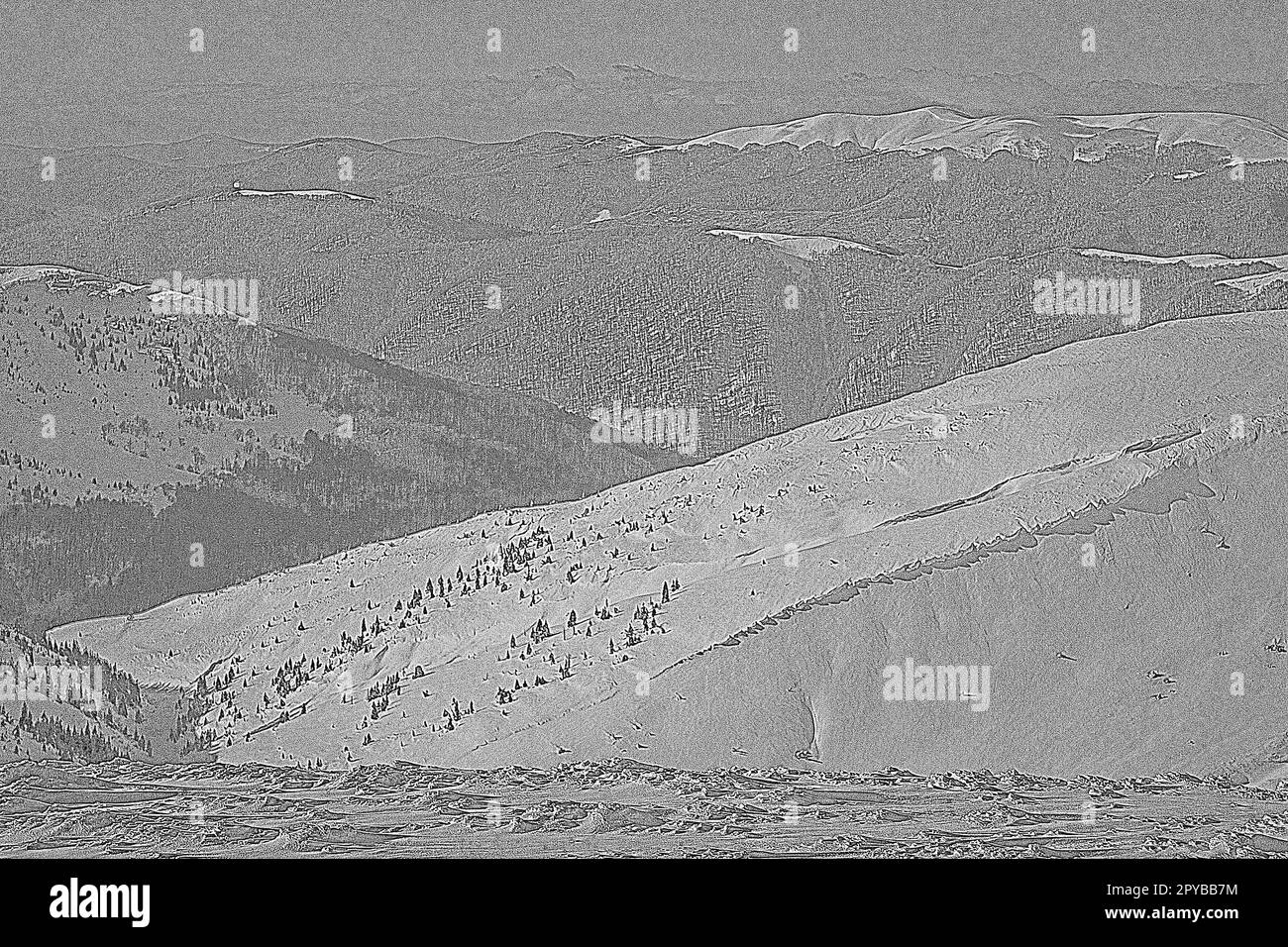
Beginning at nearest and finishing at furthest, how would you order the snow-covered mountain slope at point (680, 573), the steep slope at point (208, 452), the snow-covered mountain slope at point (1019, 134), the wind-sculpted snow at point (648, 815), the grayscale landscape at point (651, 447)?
the wind-sculpted snow at point (648, 815) → the grayscale landscape at point (651, 447) → the snow-covered mountain slope at point (680, 573) → the steep slope at point (208, 452) → the snow-covered mountain slope at point (1019, 134)

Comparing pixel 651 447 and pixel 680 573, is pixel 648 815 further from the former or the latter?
pixel 651 447

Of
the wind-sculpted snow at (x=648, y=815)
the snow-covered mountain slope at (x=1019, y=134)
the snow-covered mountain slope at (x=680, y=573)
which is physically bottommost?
the wind-sculpted snow at (x=648, y=815)

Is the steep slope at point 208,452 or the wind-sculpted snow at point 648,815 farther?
the steep slope at point 208,452

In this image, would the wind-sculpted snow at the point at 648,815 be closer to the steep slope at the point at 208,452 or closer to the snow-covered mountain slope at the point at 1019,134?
the steep slope at the point at 208,452

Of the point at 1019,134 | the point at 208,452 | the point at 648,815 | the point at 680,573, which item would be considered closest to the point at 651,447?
the point at 680,573

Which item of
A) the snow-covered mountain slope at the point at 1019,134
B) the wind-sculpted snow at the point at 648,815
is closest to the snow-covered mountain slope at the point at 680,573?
the wind-sculpted snow at the point at 648,815

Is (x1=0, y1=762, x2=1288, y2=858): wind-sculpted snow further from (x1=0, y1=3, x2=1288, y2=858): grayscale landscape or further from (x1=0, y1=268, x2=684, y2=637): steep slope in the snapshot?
(x1=0, y1=268, x2=684, y2=637): steep slope

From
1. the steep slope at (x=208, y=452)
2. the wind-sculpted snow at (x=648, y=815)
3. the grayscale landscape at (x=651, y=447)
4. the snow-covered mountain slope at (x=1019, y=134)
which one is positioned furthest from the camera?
the snow-covered mountain slope at (x=1019, y=134)
